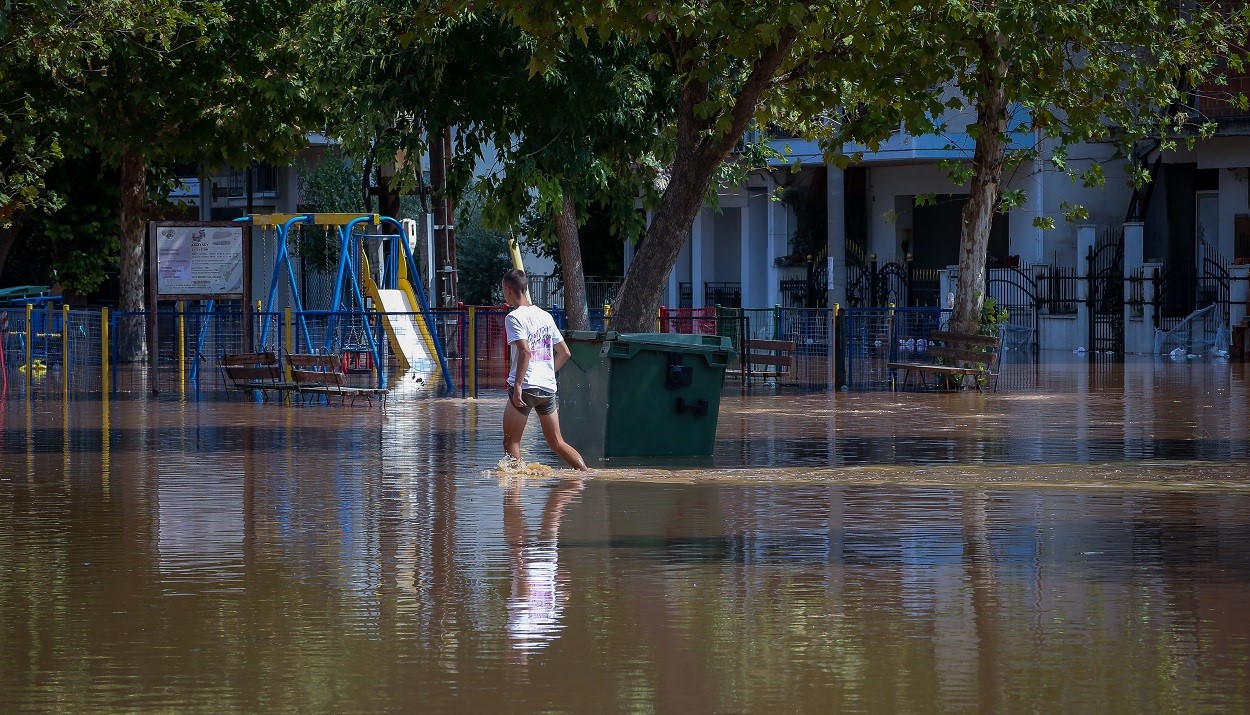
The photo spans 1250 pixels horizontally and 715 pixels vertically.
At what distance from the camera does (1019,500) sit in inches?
436

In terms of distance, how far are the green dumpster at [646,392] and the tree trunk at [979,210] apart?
993cm

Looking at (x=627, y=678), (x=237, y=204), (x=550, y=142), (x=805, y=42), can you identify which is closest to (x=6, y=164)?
(x=550, y=142)

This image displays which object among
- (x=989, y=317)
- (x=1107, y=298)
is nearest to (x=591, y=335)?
(x=989, y=317)

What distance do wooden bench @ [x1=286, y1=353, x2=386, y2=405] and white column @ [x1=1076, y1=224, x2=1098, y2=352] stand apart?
1913 cm

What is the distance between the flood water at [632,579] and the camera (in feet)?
20.2

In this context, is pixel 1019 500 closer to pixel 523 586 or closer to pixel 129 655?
pixel 523 586

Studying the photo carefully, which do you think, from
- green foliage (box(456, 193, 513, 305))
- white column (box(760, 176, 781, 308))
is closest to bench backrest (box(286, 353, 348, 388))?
white column (box(760, 176, 781, 308))

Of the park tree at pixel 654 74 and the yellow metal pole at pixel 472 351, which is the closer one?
the park tree at pixel 654 74

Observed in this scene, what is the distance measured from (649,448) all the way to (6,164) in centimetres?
2093

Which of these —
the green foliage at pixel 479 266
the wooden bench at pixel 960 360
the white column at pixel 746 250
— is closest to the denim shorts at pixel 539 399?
the wooden bench at pixel 960 360

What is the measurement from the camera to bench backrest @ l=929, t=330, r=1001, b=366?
75.3ft

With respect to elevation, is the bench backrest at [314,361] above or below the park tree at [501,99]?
below

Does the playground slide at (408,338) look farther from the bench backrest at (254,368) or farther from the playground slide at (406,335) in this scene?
the bench backrest at (254,368)

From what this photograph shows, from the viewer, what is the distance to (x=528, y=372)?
504 inches
